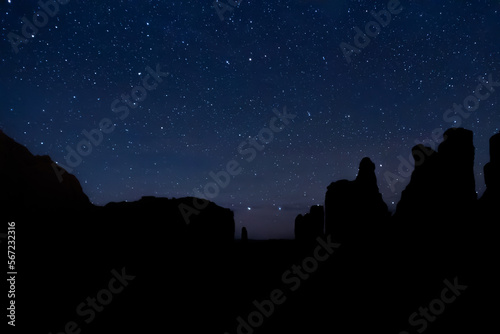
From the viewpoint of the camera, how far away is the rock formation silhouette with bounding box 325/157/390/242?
23.8 meters

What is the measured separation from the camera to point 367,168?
2439 cm

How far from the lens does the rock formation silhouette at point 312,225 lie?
31516mm

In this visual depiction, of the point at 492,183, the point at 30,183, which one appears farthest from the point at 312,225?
the point at 30,183

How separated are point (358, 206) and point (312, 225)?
28.4ft

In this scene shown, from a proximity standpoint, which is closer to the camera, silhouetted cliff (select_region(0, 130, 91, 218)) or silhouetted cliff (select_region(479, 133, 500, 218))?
silhouetted cliff (select_region(479, 133, 500, 218))

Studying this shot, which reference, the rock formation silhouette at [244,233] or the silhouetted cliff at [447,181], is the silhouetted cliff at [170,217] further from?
the silhouetted cliff at [447,181]

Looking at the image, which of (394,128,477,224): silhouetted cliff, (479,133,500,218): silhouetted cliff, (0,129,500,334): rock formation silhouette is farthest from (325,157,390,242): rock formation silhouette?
(479,133,500,218): silhouetted cliff

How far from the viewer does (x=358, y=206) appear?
80.2 ft

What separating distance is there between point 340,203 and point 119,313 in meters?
19.7

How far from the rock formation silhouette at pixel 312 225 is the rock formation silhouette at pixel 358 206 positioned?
17.7 feet

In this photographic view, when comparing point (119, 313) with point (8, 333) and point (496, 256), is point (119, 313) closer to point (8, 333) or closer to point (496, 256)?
point (8, 333)

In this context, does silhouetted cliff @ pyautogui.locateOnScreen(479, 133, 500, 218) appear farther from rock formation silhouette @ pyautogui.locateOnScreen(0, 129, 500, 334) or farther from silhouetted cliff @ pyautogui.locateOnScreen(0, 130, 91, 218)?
silhouetted cliff @ pyautogui.locateOnScreen(0, 130, 91, 218)

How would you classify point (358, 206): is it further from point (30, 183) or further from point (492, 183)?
point (30, 183)

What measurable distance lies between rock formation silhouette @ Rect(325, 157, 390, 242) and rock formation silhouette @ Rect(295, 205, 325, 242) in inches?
213
